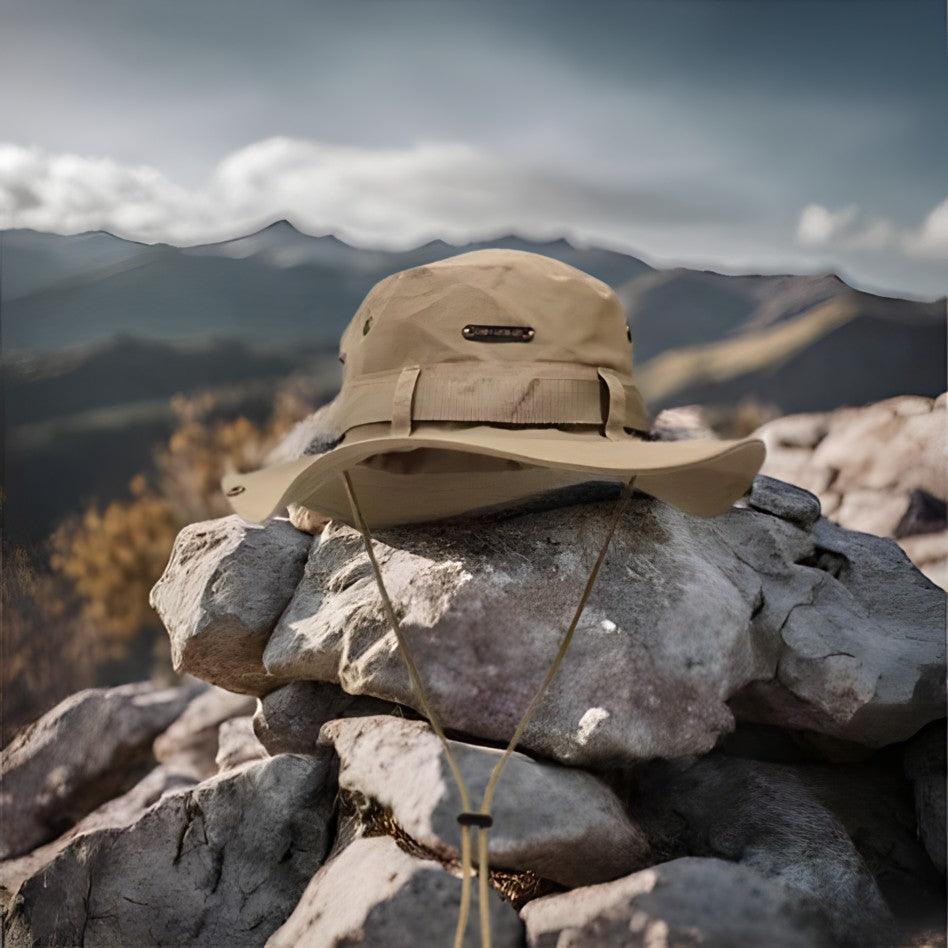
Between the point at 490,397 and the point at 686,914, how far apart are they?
3.29 ft

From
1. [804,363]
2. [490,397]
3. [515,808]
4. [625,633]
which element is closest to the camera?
[515,808]

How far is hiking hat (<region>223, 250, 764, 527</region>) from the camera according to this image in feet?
5.95

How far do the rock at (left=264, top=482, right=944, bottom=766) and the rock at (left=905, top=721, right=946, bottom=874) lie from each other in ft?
0.23

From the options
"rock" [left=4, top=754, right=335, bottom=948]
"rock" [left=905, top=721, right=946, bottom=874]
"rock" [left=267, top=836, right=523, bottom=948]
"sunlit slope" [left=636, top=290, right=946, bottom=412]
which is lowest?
"rock" [left=4, top=754, right=335, bottom=948]

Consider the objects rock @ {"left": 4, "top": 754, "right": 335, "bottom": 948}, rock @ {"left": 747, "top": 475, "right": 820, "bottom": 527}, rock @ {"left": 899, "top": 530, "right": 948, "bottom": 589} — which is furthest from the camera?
rock @ {"left": 899, "top": 530, "right": 948, "bottom": 589}

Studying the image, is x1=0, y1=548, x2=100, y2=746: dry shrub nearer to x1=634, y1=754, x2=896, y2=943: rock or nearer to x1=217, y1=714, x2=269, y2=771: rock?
x1=217, y1=714, x2=269, y2=771: rock

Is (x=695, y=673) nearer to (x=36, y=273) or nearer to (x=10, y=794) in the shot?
(x=10, y=794)

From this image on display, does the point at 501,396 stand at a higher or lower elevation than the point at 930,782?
higher

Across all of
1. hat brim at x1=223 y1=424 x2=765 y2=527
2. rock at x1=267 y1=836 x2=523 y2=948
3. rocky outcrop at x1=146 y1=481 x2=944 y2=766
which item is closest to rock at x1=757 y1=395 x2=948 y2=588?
rocky outcrop at x1=146 y1=481 x2=944 y2=766

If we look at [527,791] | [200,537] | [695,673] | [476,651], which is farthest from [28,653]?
[695,673]

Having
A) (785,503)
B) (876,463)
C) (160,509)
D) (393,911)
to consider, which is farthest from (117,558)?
(876,463)

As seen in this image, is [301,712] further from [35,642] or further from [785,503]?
[785,503]

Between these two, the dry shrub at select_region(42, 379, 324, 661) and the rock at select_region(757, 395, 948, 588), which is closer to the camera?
the rock at select_region(757, 395, 948, 588)

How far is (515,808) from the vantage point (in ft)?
5.71
